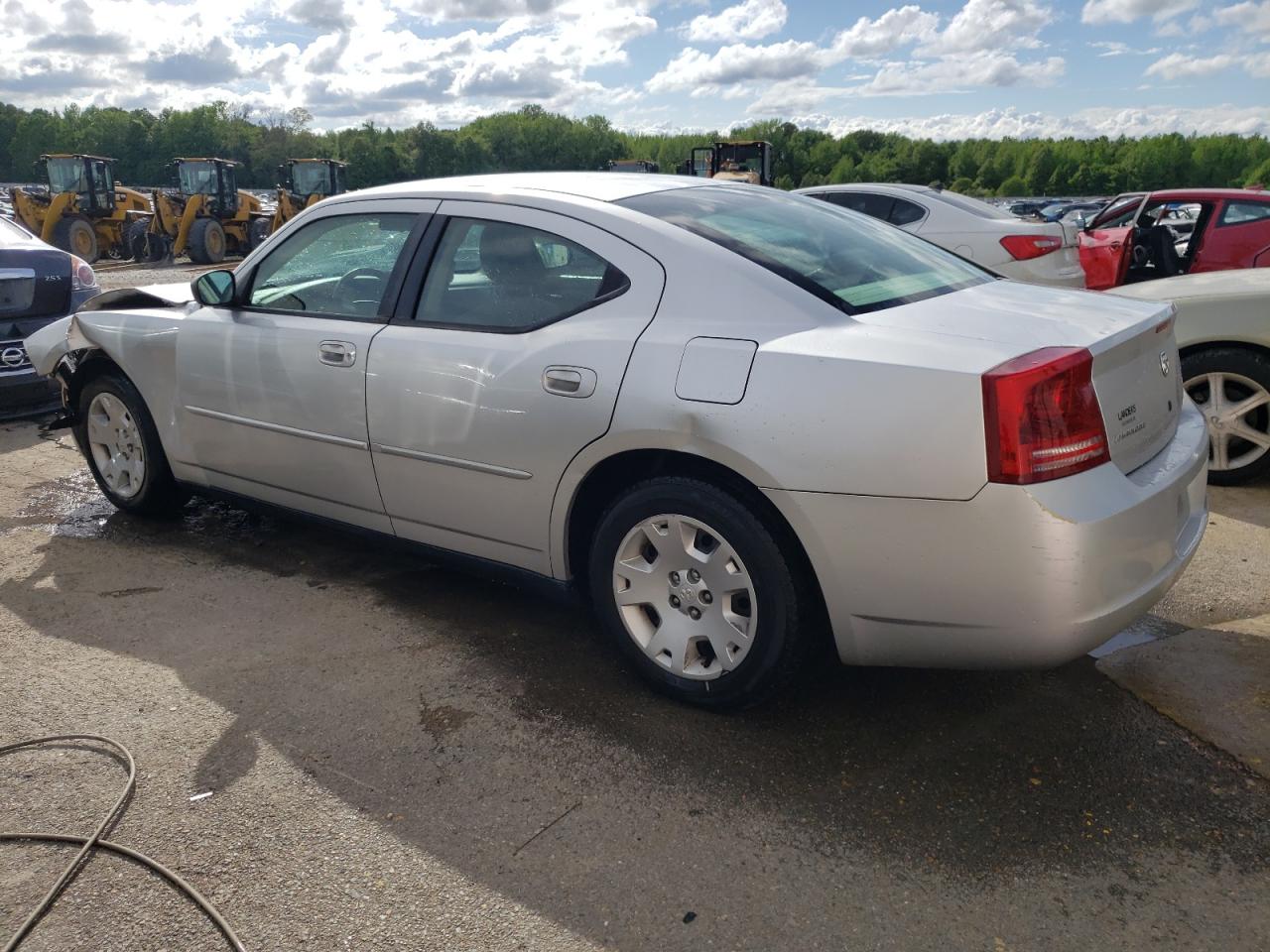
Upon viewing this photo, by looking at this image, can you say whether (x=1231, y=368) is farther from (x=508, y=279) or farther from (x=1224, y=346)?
(x=508, y=279)

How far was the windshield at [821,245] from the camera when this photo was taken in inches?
122

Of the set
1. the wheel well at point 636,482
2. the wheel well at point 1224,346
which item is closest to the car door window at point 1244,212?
the wheel well at point 1224,346

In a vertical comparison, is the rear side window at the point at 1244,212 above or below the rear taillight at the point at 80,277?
above

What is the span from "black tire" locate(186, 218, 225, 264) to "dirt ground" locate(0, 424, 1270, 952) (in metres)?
21.3

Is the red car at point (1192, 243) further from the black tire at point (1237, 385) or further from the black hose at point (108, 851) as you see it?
the black hose at point (108, 851)

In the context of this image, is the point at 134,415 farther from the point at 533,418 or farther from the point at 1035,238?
the point at 1035,238

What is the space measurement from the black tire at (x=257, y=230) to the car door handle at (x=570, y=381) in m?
24.0

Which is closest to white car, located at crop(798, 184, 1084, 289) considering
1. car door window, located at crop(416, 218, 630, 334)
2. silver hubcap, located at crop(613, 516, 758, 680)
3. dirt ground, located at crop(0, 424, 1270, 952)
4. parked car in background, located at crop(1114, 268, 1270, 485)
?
parked car in background, located at crop(1114, 268, 1270, 485)

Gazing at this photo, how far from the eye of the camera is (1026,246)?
344 inches

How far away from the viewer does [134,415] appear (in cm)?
485

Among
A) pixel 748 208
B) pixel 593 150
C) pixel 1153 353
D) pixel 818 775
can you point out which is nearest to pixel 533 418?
pixel 748 208

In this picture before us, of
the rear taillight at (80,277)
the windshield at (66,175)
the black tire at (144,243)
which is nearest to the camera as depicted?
the rear taillight at (80,277)

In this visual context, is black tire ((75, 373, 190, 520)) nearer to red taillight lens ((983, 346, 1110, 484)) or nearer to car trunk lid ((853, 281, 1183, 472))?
car trunk lid ((853, 281, 1183, 472))

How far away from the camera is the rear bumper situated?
8.32ft
